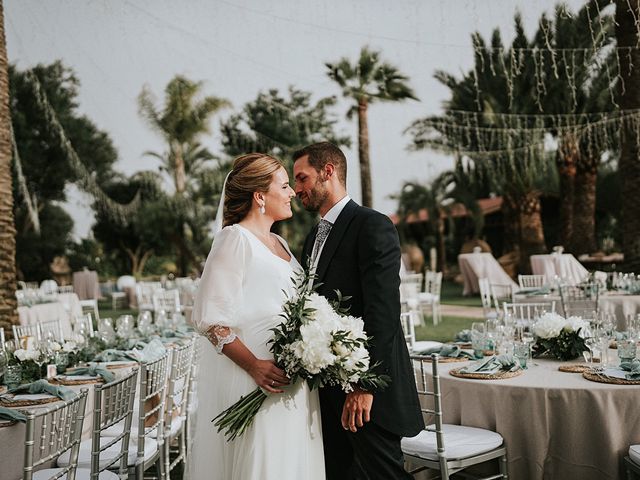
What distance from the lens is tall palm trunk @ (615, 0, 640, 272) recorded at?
1010 centimetres

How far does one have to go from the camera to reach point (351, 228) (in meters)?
2.64

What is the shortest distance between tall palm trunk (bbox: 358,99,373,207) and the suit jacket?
15973 mm

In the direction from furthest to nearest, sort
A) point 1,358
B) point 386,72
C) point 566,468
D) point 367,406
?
point 386,72 < point 1,358 < point 566,468 < point 367,406

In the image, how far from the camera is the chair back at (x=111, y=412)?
2.84 metres

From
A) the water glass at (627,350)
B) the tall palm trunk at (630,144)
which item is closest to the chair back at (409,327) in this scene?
the water glass at (627,350)

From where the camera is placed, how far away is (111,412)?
3020mm

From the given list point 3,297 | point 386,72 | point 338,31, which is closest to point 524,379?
point 3,297

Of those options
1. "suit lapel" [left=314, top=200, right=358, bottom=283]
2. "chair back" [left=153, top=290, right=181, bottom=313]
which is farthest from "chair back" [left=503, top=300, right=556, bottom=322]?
"chair back" [left=153, top=290, right=181, bottom=313]

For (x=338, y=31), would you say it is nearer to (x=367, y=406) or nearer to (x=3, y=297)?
(x=3, y=297)

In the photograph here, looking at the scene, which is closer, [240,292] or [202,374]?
[240,292]

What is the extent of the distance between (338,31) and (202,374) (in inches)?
563

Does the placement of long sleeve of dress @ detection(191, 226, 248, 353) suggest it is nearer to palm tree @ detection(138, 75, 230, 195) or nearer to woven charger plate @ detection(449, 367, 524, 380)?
woven charger plate @ detection(449, 367, 524, 380)

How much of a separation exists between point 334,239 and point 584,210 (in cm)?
1800

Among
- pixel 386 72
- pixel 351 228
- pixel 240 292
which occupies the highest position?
pixel 386 72
